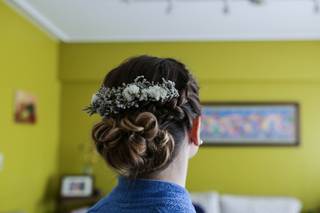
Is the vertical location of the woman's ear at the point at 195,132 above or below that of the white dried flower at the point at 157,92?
below

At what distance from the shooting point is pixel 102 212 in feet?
2.81

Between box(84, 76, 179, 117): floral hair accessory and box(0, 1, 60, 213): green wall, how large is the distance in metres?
2.88

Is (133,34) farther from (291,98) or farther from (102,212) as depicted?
(102,212)

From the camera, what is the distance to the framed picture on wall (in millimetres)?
4738

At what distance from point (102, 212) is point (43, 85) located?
3.82 meters

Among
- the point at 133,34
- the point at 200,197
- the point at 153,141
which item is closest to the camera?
the point at 153,141

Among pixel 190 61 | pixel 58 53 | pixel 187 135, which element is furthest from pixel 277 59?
pixel 187 135

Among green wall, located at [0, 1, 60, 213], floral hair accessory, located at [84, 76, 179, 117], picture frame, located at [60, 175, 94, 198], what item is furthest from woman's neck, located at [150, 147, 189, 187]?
picture frame, located at [60, 175, 94, 198]

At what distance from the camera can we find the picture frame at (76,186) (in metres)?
4.55

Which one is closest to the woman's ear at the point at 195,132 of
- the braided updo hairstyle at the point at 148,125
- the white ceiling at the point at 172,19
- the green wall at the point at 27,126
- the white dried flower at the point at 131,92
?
the braided updo hairstyle at the point at 148,125

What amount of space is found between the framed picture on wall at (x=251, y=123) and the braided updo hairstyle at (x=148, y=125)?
3.91 m

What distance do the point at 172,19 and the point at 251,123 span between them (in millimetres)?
1477

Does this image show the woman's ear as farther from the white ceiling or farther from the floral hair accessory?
the white ceiling

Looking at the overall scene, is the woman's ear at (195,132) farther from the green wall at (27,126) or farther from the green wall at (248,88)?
the green wall at (248,88)
